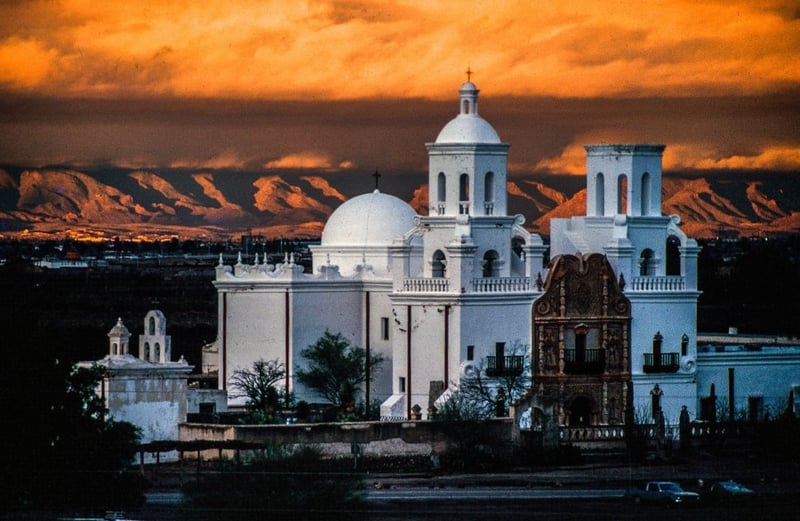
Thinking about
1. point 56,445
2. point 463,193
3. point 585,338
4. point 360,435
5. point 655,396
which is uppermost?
point 463,193

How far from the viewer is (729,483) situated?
7875 centimetres

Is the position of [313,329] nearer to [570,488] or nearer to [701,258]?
[570,488]

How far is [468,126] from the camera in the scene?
90312 millimetres

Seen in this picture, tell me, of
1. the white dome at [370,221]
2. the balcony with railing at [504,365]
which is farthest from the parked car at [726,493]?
the white dome at [370,221]

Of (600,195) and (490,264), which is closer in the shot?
(490,264)

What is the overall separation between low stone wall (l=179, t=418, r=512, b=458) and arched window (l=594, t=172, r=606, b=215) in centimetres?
961

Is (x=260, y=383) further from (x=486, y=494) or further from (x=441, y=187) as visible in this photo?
(x=486, y=494)

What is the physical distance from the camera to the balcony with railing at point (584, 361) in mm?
91562

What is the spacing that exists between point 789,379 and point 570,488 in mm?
17616

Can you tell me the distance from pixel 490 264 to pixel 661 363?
6452mm

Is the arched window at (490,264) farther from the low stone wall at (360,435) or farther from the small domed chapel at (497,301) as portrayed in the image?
the low stone wall at (360,435)

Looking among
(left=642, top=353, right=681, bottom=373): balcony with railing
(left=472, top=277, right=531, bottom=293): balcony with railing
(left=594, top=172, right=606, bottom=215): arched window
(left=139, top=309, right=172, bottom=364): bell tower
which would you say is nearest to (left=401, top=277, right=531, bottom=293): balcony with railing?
(left=472, top=277, right=531, bottom=293): balcony with railing

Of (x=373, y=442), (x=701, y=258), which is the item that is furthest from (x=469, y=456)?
(x=701, y=258)

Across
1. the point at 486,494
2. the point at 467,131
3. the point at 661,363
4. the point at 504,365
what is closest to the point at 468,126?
the point at 467,131
